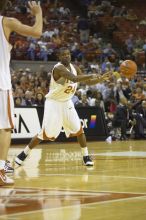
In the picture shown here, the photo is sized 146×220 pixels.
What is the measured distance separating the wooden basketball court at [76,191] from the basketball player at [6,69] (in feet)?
1.88

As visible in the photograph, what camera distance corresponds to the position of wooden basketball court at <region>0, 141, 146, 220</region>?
6.14m

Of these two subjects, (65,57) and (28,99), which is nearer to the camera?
(65,57)

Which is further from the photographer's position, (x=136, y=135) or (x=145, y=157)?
(x=136, y=135)

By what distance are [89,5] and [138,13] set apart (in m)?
2.90

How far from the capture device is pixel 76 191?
7.86 m

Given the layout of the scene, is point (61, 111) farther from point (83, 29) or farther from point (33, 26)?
point (83, 29)

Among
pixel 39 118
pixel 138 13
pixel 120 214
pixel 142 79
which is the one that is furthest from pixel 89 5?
pixel 120 214

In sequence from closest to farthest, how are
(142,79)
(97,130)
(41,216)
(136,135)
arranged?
(41,216)
(97,130)
(136,135)
(142,79)

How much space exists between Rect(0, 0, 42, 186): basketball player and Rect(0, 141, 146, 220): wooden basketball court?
1.88 feet

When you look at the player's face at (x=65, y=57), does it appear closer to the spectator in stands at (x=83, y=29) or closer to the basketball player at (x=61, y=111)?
the basketball player at (x=61, y=111)

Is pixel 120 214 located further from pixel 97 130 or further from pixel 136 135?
pixel 136 135

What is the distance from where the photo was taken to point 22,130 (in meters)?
19.3

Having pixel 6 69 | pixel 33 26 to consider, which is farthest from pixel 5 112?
pixel 33 26

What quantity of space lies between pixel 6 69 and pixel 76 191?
189 cm
